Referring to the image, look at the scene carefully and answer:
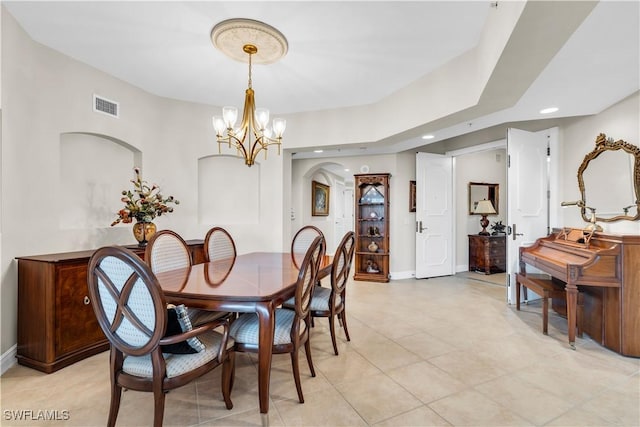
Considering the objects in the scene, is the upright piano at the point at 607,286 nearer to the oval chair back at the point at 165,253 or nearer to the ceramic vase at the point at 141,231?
the oval chair back at the point at 165,253

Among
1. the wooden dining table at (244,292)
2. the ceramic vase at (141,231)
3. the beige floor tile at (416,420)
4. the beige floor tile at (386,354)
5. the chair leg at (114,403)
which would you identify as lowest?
the beige floor tile at (386,354)

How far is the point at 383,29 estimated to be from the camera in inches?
93.6

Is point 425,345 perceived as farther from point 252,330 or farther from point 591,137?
point 591,137

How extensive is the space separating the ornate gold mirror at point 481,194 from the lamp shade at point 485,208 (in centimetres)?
18

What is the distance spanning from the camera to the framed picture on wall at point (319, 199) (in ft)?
22.3

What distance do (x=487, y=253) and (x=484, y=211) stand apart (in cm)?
79

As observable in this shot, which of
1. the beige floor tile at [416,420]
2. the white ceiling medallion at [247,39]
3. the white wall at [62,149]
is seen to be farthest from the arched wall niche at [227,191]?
the beige floor tile at [416,420]

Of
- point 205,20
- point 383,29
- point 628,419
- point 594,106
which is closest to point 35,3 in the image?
point 205,20

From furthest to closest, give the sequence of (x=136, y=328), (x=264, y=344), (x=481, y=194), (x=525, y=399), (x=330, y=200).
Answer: (x=330, y=200) < (x=481, y=194) < (x=525, y=399) < (x=264, y=344) < (x=136, y=328)

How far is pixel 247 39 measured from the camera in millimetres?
2457

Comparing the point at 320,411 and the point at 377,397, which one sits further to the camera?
the point at 377,397

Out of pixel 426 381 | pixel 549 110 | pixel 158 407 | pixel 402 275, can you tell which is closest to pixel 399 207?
pixel 402 275

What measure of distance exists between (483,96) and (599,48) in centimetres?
74

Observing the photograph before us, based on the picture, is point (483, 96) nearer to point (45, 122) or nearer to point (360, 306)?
point (360, 306)
